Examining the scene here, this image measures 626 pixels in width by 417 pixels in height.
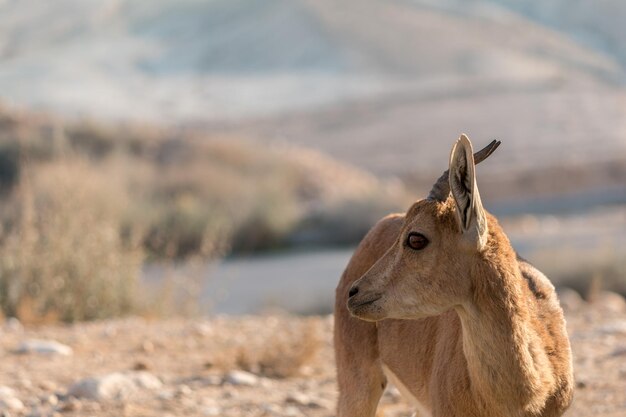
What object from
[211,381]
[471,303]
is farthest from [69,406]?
[471,303]

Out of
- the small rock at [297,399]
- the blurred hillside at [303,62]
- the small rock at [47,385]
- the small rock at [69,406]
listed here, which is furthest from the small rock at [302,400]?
the blurred hillside at [303,62]

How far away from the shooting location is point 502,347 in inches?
178

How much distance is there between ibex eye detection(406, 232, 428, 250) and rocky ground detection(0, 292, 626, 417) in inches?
94.1

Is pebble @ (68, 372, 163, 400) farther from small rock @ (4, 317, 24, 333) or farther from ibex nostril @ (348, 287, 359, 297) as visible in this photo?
ibex nostril @ (348, 287, 359, 297)

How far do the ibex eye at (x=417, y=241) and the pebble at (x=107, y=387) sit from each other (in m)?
3.17

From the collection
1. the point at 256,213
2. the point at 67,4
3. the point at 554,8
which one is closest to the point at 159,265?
the point at 256,213

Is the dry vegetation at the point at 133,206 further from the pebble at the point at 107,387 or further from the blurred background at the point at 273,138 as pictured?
the pebble at the point at 107,387

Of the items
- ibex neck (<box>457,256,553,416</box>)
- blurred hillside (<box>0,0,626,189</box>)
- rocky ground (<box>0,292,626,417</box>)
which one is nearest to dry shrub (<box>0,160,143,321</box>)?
rocky ground (<box>0,292,626,417</box>)

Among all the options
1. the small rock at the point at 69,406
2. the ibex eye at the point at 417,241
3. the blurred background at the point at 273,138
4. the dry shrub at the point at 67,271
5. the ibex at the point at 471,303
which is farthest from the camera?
the blurred background at the point at 273,138

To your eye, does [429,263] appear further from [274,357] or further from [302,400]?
[274,357]

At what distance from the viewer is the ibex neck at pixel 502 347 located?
14.9 feet

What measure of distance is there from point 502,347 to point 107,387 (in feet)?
11.4

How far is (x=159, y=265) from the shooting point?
17.5 meters

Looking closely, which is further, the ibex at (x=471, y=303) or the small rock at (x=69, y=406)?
the small rock at (x=69, y=406)
